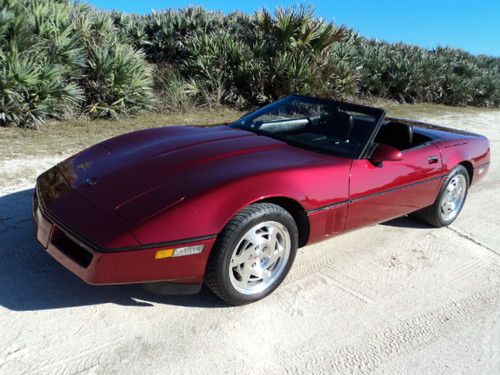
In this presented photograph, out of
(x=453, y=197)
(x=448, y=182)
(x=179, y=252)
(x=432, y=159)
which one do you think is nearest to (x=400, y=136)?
(x=432, y=159)

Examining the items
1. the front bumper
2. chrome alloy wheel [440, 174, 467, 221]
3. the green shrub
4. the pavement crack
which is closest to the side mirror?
chrome alloy wheel [440, 174, 467, 221]

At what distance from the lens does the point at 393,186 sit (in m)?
3.95

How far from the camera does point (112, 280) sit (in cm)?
268

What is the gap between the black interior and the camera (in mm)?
4438

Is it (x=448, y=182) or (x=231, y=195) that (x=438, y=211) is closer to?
(x=448, y=182)

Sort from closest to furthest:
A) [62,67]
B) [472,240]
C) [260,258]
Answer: [260,258], [472,240], [62,67]

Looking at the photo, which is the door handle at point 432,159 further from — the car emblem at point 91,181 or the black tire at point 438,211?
the car emblem at point 91,181

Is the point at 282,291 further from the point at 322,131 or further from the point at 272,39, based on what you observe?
the point at 272,39

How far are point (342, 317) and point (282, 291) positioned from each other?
46 cm

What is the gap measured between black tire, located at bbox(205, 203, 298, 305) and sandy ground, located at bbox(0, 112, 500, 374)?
13 cm

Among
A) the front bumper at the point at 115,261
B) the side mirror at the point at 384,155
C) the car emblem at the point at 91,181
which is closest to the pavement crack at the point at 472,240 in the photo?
the side mirror at the point at 384,155

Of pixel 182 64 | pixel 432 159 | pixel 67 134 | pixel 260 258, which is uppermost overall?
pixel 182 64

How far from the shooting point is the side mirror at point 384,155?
147 inches

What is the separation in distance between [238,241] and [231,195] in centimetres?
29
